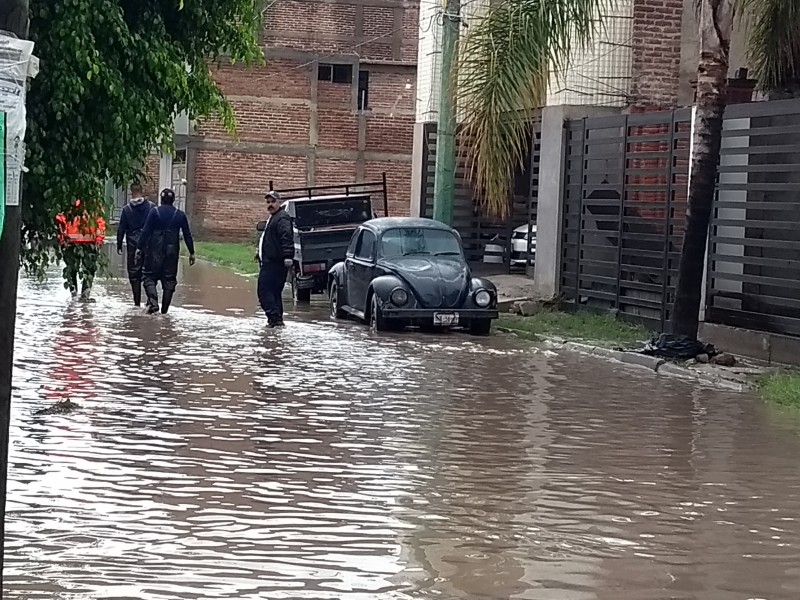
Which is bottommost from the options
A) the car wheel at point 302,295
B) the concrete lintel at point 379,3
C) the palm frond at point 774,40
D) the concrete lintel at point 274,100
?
→ the car wheel at point 302,295

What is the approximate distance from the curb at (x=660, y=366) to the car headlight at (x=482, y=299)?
800 millimetres

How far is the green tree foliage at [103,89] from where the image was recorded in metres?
8.54

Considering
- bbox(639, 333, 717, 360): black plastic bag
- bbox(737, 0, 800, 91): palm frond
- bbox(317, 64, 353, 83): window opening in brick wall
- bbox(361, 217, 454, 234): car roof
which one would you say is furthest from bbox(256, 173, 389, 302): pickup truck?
bbox(317, 64, 353, 83): window opening in brick wall

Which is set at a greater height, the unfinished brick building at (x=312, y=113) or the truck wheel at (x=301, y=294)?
the unfinished brick building at (x=312, y=113)

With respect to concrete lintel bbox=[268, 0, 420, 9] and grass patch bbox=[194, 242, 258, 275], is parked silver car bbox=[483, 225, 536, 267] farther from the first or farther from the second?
concrete lintel bbox=[268, 0, 420, 9]

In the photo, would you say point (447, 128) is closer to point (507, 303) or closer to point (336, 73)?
point (507, 303)

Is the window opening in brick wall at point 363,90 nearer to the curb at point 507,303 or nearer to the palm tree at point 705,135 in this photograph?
the curb at point 507,303

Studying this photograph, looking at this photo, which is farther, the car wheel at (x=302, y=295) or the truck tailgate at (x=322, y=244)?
the car wheel at (x=302, y=295)

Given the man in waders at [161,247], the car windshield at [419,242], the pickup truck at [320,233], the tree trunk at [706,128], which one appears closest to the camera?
the tree trunk at [706,128]

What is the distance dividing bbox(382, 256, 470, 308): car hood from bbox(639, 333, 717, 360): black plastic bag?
12.2ft

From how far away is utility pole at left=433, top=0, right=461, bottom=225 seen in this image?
21.1m

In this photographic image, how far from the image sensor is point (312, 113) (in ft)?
152

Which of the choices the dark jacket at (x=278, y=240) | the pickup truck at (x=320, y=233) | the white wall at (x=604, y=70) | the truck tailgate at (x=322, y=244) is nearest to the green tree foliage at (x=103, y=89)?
the dark jacket at (x=278, y=240)

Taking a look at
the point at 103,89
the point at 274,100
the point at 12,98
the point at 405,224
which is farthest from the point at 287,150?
the point at 12,98
